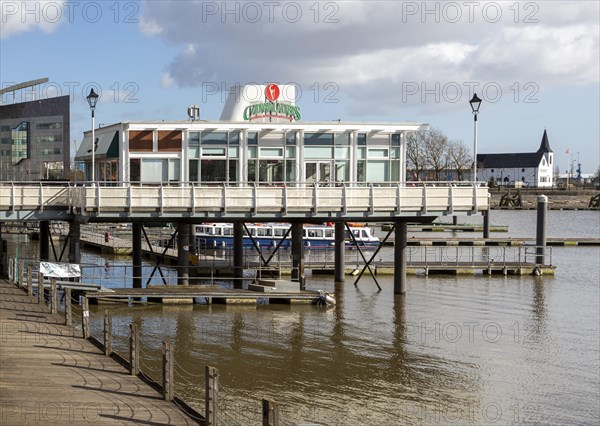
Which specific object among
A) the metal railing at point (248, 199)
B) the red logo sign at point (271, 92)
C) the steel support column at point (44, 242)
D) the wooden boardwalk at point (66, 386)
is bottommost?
the wooden boardwalk at point (66, 386)

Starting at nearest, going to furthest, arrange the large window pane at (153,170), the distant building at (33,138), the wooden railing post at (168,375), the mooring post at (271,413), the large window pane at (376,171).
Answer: the mooring post at (271,413), the wooden railing post at (168,375), the large window pane at (153,170), the large window pane at (376,171), the distant building at (33,138)

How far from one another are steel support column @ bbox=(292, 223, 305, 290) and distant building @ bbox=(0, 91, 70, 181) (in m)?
63.2

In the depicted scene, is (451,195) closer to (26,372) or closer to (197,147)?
(197,147)

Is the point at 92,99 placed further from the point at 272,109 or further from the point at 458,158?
the point at 458,158

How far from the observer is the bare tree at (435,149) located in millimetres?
153125

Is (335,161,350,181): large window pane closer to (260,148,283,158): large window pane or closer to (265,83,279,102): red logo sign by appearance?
(260,148,283,158): large window pane

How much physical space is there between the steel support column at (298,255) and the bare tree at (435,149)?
Answer: 109 m

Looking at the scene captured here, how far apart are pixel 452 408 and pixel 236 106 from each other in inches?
892

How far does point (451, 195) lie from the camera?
3909 cm

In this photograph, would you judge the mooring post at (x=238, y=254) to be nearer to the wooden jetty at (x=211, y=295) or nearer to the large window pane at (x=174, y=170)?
the wooden jetty at (x=211, y=295)

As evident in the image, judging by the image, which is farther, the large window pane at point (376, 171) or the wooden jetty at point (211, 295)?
the large window pane at point (376, 171)

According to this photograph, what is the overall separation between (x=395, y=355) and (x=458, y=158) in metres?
145

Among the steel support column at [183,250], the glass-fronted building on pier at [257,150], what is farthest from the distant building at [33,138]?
the steel support column at [183,250]

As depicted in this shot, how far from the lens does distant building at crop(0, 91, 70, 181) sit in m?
102
